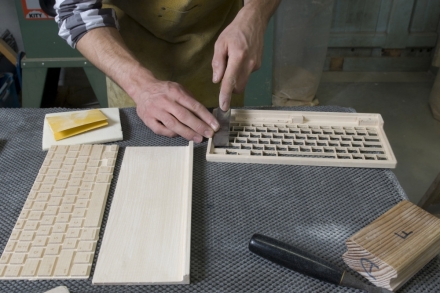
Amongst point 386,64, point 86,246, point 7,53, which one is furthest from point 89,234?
point 386,64

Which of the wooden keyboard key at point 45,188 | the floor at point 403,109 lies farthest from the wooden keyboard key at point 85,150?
the floor at point 403,109

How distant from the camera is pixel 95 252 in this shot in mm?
597

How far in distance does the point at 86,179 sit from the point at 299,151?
1.38ft

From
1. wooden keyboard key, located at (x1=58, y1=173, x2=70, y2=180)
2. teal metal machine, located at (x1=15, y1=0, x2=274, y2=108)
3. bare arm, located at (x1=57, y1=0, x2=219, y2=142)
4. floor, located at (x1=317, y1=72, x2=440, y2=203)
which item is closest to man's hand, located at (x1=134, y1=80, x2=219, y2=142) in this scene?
bare arm, located at (x1=57, y1=0, x2=219, y2=142)

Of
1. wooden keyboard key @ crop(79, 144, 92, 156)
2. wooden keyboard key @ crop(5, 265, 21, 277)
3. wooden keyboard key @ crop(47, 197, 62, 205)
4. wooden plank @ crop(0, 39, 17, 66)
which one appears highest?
wooden keyboard key @ crop(47, 197, 62, 205)

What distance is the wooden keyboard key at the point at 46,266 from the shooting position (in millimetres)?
562

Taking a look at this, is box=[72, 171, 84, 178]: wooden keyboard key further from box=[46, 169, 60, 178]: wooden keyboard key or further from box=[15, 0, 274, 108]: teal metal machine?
box=[15, 0, 274, 108]: teal metal machine

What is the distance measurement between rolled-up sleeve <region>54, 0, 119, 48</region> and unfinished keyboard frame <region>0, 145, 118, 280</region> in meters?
0.34

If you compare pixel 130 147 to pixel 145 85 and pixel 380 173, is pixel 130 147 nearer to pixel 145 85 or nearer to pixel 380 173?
pixel 145 85

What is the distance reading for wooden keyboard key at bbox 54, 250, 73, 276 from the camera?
0.56 metres

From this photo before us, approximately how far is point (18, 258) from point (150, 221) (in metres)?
0.20

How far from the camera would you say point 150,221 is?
2.10 feet

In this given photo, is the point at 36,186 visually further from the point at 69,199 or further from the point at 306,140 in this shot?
the point at 306,140

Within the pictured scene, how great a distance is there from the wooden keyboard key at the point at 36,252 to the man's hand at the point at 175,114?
0.36 metres
